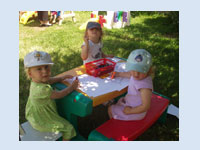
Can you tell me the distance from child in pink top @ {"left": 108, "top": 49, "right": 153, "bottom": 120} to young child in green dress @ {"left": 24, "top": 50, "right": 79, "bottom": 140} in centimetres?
76

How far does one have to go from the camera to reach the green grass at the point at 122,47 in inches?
144

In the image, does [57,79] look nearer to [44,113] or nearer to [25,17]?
[44,113]

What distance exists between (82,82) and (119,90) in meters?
0.57

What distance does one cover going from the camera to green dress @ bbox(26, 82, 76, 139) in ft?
8.21

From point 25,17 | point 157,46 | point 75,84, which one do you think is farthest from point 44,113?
point 25,17

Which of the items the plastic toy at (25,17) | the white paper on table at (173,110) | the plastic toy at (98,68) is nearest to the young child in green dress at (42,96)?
the plastic toy at (98,68)

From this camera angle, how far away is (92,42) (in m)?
3.77

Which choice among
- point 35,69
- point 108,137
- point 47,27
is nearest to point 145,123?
point 108,137

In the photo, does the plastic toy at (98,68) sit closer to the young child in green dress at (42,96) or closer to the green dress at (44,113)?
the young child in green dress at (42,96)

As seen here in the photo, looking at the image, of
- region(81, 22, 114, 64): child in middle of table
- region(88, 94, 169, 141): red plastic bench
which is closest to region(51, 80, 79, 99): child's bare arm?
region(88, 94, 169, 141): red plastic bench

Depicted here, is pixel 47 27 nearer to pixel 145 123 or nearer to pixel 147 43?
pixel 147 43

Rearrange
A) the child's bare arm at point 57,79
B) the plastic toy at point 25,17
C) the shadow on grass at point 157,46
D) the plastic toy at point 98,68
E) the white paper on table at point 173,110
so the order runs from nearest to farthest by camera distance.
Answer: the child's bare arm at point 57,79
the plastic toy at point 98,68
the white paper on table at point 173,110
the shadow on grass at point 157,46
the plastic toy at point 25,17

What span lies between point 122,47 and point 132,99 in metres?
4.12

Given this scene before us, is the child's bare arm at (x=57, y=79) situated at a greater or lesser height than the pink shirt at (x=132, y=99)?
greater
